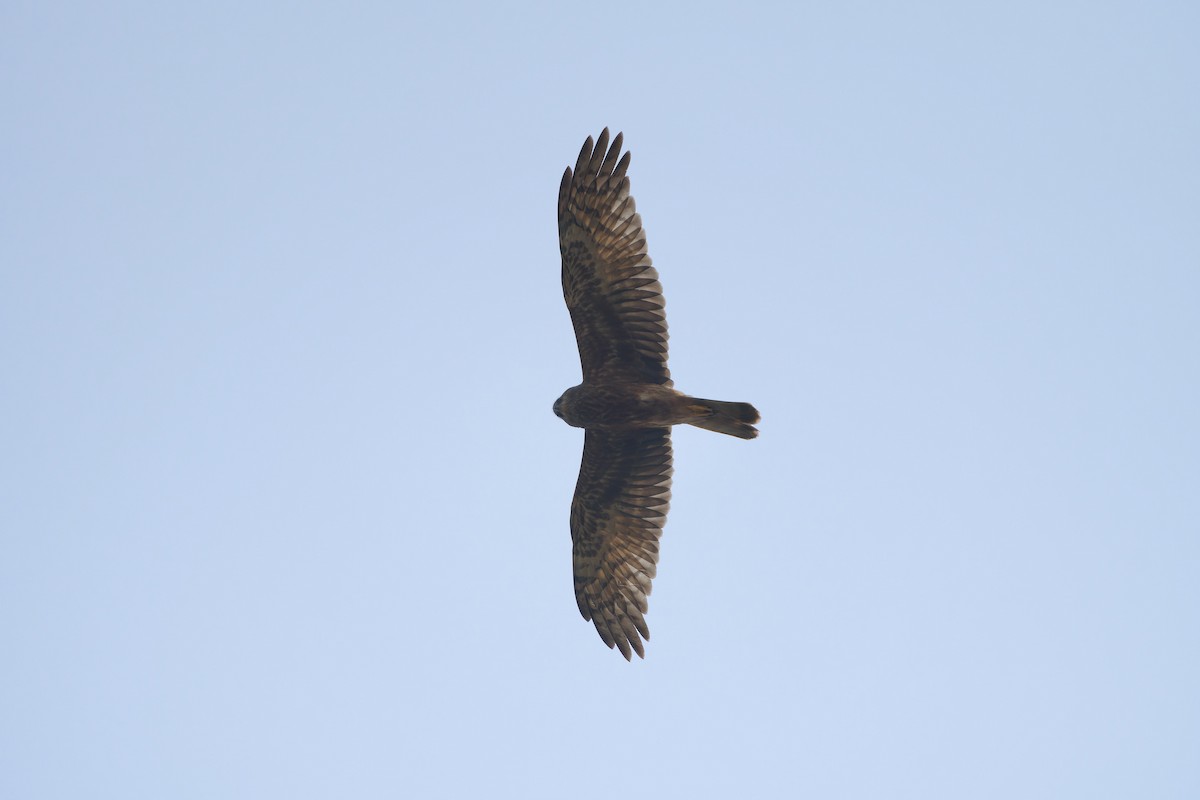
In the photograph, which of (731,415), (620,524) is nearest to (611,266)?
(731,415)

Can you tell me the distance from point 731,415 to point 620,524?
1.84 meters

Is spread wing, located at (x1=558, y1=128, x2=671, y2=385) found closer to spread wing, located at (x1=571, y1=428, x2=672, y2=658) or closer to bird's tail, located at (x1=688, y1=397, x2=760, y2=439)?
bird's tail, located at (x1=688, y1=397, x2=760, y2=439)

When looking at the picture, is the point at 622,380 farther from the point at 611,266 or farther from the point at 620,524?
the point at 620,524

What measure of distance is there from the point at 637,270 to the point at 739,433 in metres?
1.74

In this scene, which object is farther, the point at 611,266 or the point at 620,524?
the point at 620,524

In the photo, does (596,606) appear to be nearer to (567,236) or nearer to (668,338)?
(668,338)

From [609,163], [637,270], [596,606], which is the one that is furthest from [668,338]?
[596,606]

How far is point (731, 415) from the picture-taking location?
10680 mm

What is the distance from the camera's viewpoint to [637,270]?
10492mm

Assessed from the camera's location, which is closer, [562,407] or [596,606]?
[562,407]

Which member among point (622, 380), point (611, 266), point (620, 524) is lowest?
point (620, 524)

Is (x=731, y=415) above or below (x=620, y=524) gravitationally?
above

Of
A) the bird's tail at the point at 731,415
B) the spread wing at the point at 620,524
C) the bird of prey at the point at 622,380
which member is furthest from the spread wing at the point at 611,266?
the spread wing at the point at 620,524

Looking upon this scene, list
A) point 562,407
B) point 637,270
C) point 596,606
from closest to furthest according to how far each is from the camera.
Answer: point 637,270 < point 562,407 < point 596,606
